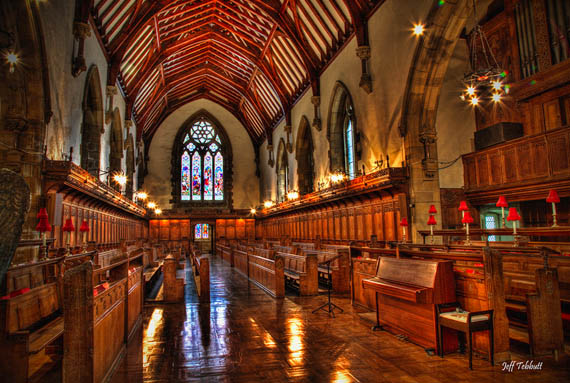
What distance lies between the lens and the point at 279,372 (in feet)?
11.9

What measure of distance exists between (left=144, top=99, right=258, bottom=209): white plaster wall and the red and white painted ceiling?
80cm

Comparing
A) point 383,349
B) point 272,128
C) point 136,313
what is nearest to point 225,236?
point 272,128

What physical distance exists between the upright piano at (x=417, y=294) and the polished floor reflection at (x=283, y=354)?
16 cm

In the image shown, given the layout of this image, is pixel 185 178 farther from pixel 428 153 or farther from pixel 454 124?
pixel 428 153

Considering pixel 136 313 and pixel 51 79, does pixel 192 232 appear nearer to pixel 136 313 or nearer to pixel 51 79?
pixel 51 79

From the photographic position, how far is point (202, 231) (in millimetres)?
29469

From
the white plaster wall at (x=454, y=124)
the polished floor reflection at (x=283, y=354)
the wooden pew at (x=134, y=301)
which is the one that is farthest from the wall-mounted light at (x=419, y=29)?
the wooden pew at (x=134, y=301)

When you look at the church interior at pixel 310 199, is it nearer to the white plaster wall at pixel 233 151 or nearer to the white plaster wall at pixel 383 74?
the white plaster wall at pixel 383 74

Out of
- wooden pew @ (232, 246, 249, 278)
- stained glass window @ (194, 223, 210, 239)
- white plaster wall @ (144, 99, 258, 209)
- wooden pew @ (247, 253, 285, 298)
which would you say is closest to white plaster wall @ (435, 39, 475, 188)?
wooden pew @ (247, 253, 285, 298)

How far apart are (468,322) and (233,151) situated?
27.8m

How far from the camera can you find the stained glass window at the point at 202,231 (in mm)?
29312

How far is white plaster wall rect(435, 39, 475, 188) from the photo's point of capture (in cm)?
1235

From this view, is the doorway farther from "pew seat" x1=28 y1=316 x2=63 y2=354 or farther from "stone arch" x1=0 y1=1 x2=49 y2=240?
"pew seat" x1=28 y1=316 x2=63 y2=354

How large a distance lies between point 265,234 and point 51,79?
776 inches
